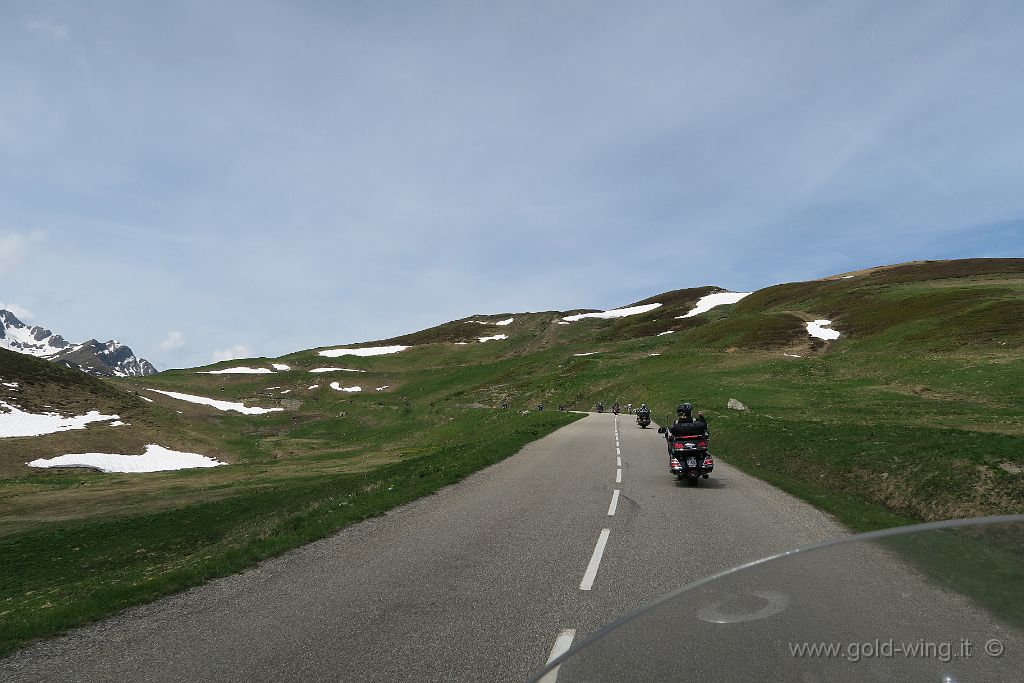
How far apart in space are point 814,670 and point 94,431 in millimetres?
56747

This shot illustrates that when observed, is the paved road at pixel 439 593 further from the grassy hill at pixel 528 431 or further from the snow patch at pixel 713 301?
the snow patch at pixel 713 301

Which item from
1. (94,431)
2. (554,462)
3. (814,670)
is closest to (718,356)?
(554,462)

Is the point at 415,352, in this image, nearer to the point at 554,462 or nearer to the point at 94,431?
the point at 94,431

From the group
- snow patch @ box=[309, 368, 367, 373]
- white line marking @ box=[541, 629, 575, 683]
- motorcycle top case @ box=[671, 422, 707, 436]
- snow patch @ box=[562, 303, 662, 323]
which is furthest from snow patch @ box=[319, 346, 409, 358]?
white line marking @ box=[541, 629, 575, 683]

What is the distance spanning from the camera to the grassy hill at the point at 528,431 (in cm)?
1340

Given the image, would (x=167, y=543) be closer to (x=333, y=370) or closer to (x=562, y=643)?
(x=562, y=643)

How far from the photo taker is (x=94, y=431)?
→ 46.1m

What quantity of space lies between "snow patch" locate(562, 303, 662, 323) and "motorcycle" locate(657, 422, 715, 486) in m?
124

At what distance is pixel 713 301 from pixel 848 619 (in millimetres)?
135659

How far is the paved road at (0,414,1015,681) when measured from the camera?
217 inches

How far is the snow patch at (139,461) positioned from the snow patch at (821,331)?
63.9 meters

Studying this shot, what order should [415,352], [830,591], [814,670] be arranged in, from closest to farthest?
[814,670], [830,591], [415,352]

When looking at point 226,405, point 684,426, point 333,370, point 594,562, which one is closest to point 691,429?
point 684,426

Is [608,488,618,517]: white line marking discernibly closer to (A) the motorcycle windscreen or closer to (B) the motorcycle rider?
(B) the motorcycle rider
